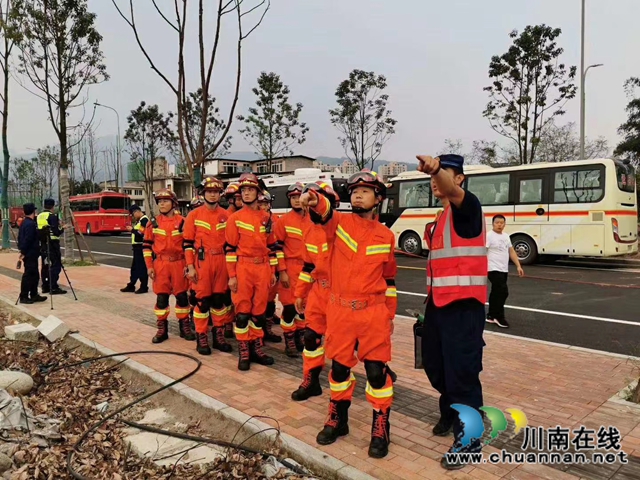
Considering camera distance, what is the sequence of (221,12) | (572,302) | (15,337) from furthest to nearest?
1. (572,302)
2. (221,12)
3. (15,337)

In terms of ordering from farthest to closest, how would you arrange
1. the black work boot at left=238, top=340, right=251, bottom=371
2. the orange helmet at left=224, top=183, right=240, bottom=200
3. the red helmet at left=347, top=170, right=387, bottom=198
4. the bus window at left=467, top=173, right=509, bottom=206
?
the bus window at left=467, top=173, right=509, bottom=206
the orange helmet at left=224, top=183, right=240, bottom=200
the black work boot at left=238, top=340, right=251, bottom=371
the red helmet at left=347, top=170, right=387, bottom=198

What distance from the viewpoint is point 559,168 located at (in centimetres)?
1545

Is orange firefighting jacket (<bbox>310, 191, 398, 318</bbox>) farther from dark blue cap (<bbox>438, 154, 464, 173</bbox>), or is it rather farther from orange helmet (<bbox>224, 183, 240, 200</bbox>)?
orange helmet (<bbox>224, 183, 240, 200</bbox>)

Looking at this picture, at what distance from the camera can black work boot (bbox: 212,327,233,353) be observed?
6082 millimetres

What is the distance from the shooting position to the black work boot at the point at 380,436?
339cm

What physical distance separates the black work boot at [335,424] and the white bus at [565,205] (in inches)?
419

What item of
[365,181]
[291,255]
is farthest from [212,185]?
[365,181]

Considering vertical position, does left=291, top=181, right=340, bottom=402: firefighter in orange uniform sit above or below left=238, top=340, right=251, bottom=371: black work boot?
above

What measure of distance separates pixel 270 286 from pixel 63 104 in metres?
13.4

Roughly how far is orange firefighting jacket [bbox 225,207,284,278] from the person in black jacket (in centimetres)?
588

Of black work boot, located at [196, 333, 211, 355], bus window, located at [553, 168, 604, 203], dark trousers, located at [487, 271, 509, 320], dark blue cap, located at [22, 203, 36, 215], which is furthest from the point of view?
bus window, located at [553, 168, 604, 203]

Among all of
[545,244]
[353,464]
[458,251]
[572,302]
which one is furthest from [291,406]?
[545,244]

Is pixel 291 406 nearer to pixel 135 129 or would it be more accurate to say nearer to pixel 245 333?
pixel 245 333

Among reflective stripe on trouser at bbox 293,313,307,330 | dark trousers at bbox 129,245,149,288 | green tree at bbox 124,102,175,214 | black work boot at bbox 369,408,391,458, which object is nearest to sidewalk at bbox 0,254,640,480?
black work boot at bbox 369,408,391,458
